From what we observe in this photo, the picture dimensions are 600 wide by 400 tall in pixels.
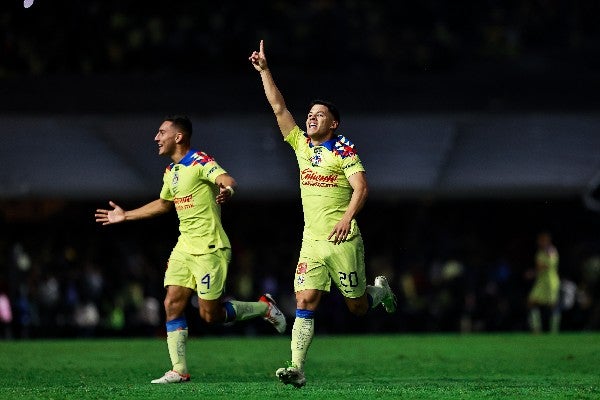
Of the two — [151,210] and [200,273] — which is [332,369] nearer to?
[200,273]

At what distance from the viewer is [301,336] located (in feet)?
31.4

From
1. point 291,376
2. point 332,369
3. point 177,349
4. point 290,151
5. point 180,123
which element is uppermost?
point 290,151

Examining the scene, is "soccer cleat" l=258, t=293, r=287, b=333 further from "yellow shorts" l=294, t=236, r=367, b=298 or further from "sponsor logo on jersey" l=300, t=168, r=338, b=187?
"sponsor logo on jersey" l=300, t=168, r=338, b=187

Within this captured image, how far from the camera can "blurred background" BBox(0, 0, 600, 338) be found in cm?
2172

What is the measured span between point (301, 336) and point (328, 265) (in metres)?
0.63

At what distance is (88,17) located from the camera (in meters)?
26.2

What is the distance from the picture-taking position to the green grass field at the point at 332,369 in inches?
358

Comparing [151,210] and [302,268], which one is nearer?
[302,268]

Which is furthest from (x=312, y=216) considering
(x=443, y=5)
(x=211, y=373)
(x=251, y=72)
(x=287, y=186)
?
(x=443, y=5)

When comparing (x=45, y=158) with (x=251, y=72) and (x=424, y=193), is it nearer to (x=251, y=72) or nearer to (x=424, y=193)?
(x=251, y=72)

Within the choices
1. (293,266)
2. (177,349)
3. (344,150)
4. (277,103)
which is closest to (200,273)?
(177,349)

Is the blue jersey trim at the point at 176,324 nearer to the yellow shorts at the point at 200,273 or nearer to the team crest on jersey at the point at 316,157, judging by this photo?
the yellow shorts at the point at 200,273

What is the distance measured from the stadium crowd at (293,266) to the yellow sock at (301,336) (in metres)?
15.1

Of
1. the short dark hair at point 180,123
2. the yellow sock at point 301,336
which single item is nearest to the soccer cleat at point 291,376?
the yellow sock at point 301,336
